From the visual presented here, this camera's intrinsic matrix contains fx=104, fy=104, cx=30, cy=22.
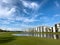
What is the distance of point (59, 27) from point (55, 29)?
8.13 metres

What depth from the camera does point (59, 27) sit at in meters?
191

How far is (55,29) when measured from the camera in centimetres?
19350
